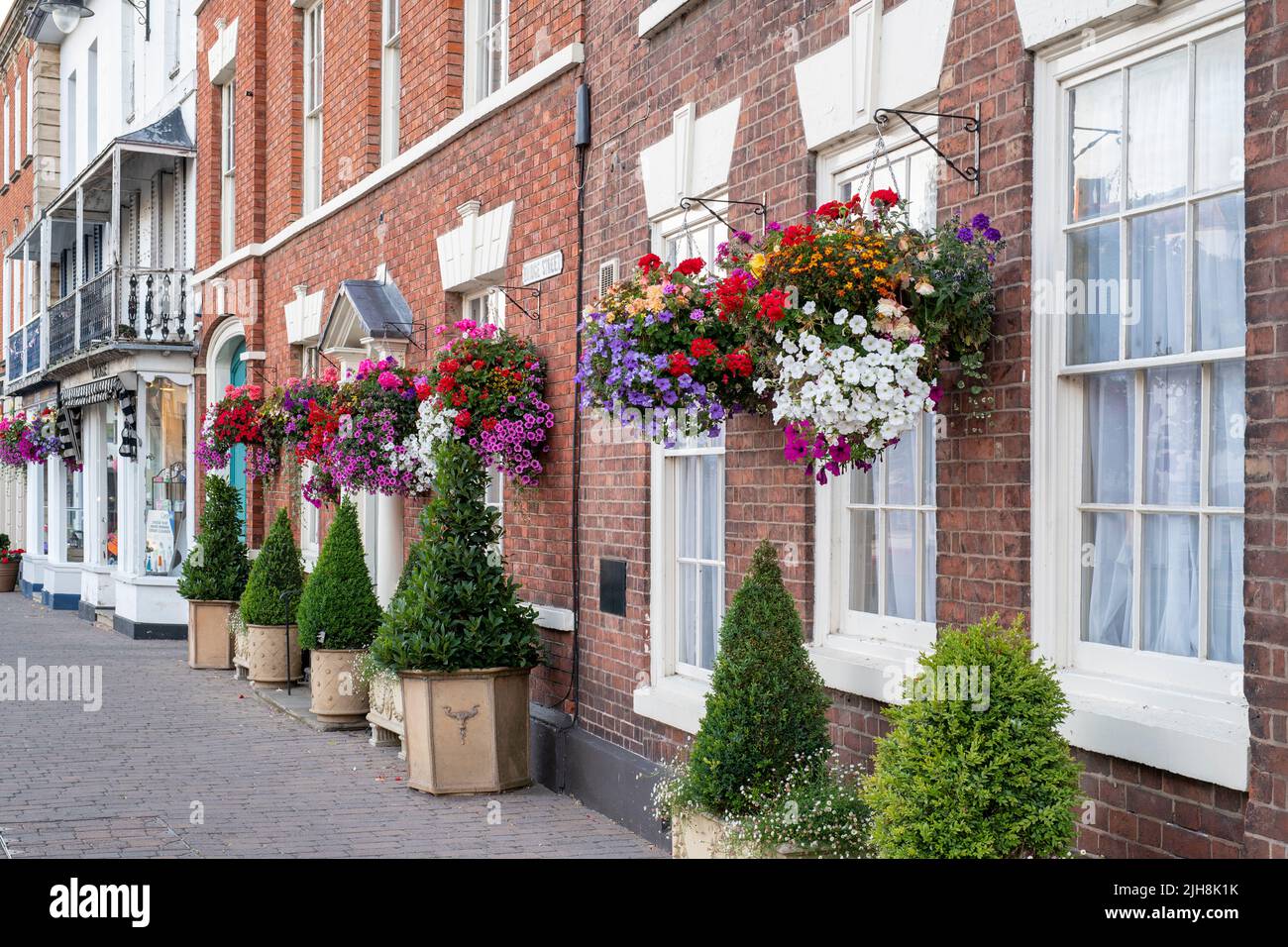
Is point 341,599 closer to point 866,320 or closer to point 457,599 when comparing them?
point 457,599

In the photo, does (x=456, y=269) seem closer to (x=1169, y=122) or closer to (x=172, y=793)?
(x=172, y=793)

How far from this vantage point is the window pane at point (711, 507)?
791 centimetres

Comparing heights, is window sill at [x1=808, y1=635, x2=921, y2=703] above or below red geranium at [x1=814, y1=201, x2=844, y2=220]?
below

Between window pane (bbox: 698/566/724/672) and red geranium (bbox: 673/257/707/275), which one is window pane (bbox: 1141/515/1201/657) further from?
window pane (bbox: 698/566/724/672)

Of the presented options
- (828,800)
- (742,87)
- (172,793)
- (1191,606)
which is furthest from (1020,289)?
(172,793)

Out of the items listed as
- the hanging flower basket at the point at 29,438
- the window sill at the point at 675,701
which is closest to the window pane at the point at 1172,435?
the window sill at the point at 675,701

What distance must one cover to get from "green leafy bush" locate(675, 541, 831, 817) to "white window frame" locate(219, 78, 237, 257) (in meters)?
13.3

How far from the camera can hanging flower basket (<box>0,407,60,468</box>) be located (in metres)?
25.5

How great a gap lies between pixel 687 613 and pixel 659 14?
10.8ft

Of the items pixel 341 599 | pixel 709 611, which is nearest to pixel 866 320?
pixel 709 611

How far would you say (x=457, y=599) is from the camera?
8.98 m

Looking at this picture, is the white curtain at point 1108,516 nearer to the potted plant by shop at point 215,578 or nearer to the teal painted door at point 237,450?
the potted plant by shop at point 215,578

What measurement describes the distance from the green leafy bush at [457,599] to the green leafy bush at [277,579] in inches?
185

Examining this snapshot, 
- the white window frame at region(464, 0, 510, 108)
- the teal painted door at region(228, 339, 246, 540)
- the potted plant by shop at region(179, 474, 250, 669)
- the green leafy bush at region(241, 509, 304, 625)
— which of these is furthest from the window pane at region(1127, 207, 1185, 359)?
the teal painted door at region(228, 339, 246, 540)
